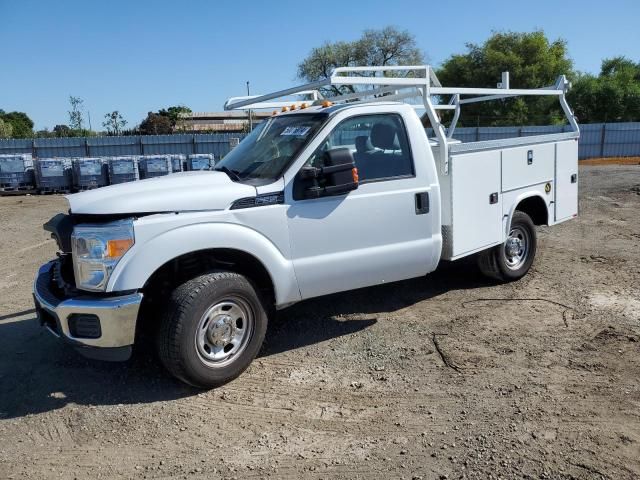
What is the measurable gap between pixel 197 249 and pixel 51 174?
18.2m

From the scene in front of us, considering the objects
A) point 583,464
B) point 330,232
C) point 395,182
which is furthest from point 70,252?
point 583,464

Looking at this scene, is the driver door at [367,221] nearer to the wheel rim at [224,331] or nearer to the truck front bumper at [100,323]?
the wheel rim at [224,331]

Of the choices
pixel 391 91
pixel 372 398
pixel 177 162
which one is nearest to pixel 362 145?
pixel 391 91

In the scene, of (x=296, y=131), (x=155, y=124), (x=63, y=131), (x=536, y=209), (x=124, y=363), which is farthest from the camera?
(x=155, y=124)

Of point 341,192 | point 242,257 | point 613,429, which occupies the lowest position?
point 613,429

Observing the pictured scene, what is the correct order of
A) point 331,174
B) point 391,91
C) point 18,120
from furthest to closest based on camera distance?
point 18,120, point 391,91, point 331,174

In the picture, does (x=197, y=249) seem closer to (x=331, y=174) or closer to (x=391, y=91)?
(x=331, y=174)

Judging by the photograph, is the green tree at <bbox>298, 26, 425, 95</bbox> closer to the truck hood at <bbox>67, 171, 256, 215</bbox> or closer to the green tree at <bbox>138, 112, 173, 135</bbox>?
the green tree at <bbox>138, 112, 173, 135</bbox>

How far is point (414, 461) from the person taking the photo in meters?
3.27

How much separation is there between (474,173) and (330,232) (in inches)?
78.3

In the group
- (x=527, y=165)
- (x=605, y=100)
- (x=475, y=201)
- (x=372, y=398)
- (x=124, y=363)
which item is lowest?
(x=372, y=398)

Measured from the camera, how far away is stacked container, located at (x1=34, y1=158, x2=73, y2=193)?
1975 cm

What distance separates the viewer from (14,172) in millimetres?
19906

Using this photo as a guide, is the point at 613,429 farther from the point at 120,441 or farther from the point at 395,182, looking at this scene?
the point at 120,441
